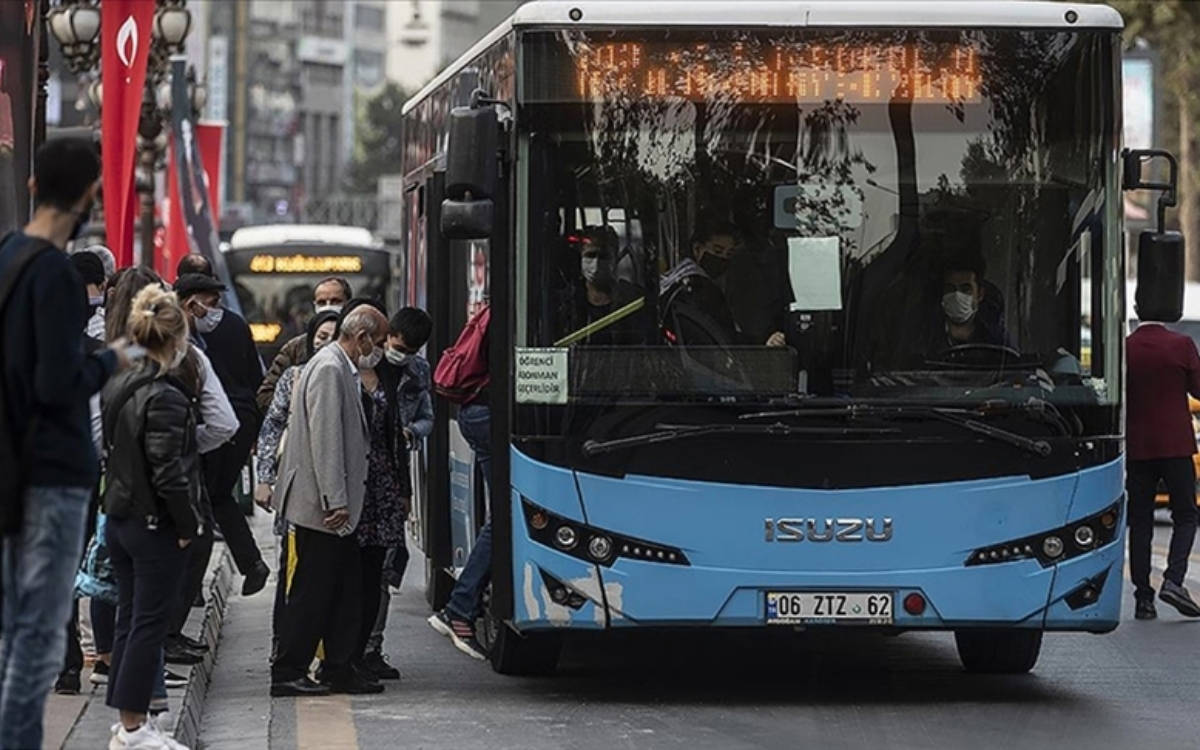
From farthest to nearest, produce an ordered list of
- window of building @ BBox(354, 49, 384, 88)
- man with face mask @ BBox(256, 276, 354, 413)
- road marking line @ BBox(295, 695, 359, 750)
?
1. window of building @ BBox(354, 49, 384, 88)
2. man with face mask @ BBox(256, 276, 354, 413)
3. road marking line @ BBox(295, 695, 359, 750)

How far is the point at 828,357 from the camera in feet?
36.5

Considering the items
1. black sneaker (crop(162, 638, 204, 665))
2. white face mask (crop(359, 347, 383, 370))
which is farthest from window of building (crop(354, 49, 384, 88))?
white face mask (crop(359, 347, 383, 370))

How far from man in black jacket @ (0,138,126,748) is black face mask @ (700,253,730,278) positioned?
3.95m

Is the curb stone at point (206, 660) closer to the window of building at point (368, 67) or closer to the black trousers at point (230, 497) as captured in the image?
the black trousers at point (230, 497)

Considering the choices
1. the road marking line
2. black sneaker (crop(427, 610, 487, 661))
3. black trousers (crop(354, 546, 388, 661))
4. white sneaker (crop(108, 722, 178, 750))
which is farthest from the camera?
black sneaker (crop(427, 610, 487, 661))

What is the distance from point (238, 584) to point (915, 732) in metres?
8.47

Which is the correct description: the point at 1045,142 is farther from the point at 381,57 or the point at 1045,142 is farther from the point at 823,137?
the point at 381,57

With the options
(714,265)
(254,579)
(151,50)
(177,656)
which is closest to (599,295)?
(714,265)

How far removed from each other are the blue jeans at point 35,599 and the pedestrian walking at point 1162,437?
29.2 ft

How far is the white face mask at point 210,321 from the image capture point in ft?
44.8

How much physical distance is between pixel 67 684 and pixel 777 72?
367 centimetres

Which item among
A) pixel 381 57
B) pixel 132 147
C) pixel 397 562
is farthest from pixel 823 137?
pixel 381 57

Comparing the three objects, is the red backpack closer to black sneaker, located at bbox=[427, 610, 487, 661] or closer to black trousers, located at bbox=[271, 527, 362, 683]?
black trousers, located at bbox=[271, 527, 362, 683]

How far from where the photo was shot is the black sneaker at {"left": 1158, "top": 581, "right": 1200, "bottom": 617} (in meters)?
15.4
